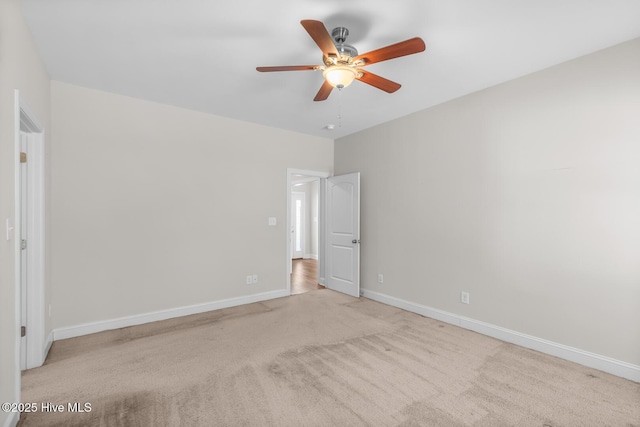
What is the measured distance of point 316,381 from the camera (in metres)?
2.35

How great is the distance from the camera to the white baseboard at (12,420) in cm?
167

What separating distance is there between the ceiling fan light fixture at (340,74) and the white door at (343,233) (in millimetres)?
2564

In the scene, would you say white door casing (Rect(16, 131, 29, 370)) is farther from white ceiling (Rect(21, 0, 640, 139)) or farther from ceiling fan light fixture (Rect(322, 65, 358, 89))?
ceiling fan light fixture (Rect(322, 65, 358, 89))

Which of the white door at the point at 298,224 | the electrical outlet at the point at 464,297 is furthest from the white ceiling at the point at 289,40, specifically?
the white door at the point at 298,224

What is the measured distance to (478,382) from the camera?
2.36m

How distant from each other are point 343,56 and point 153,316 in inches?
141

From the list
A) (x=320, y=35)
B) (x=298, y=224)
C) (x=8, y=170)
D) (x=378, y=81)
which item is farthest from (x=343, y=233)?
(x=298, y=224)

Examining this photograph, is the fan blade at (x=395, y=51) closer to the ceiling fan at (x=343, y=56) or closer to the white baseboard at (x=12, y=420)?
the ceiling fan at (x=343, y=56)

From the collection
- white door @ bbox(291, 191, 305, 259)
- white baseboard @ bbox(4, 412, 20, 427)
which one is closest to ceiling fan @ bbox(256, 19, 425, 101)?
white baseboard @ bbox(4, 412, 20, 427)

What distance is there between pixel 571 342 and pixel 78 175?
5.19 metres

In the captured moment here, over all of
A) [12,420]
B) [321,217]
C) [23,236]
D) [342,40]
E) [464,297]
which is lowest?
[12,420]

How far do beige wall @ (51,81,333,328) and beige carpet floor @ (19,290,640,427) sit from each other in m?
0.58

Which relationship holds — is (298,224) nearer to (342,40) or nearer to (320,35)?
(342,40)

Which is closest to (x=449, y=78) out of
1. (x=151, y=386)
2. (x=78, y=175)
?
(x=151, y=386)
